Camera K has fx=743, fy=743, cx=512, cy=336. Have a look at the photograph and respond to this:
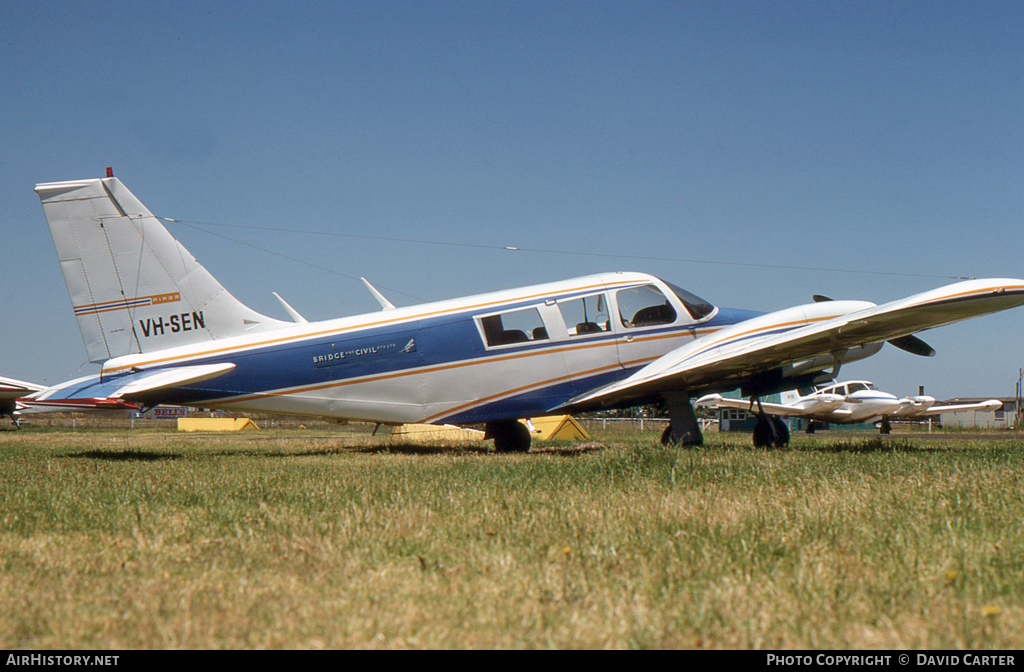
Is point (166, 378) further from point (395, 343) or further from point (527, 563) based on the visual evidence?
point (527, 563)

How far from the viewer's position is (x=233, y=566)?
140 inches

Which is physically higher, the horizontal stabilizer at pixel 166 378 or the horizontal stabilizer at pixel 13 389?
the horizontal stabilizer at pixel 13 389

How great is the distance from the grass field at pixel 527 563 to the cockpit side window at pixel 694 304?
19.6ft

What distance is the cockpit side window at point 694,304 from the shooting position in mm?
12211

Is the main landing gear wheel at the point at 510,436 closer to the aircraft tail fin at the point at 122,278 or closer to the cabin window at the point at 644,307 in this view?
the cabin window at the point at 644,307

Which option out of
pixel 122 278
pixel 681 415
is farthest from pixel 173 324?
pixel 681 415

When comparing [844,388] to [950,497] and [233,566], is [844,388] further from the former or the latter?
[233,566]

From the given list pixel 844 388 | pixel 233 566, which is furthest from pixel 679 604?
pixel 844 388

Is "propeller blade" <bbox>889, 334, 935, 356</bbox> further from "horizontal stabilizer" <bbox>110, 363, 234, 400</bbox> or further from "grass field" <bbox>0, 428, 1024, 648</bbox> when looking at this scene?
"horizontal stabilizer" <bbox>110, 363, 234, 400</bbox>

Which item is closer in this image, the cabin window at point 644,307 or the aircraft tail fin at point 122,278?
the aircraft tail fin at point 122,278

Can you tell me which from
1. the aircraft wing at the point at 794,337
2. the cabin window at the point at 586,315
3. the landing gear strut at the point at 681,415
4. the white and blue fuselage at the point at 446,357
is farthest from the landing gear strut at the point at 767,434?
the cabin window at the point at 586,315

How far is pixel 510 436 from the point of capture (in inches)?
528

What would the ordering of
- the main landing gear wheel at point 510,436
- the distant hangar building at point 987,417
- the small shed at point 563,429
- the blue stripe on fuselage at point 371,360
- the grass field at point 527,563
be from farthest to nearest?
the distant hangar building at point 987,417 → the small shed at point 563,429 → the main landing gear wheel at point 510,436 → the blue stripe on fuselage at point 371,360 → the grass field at point 527,563
